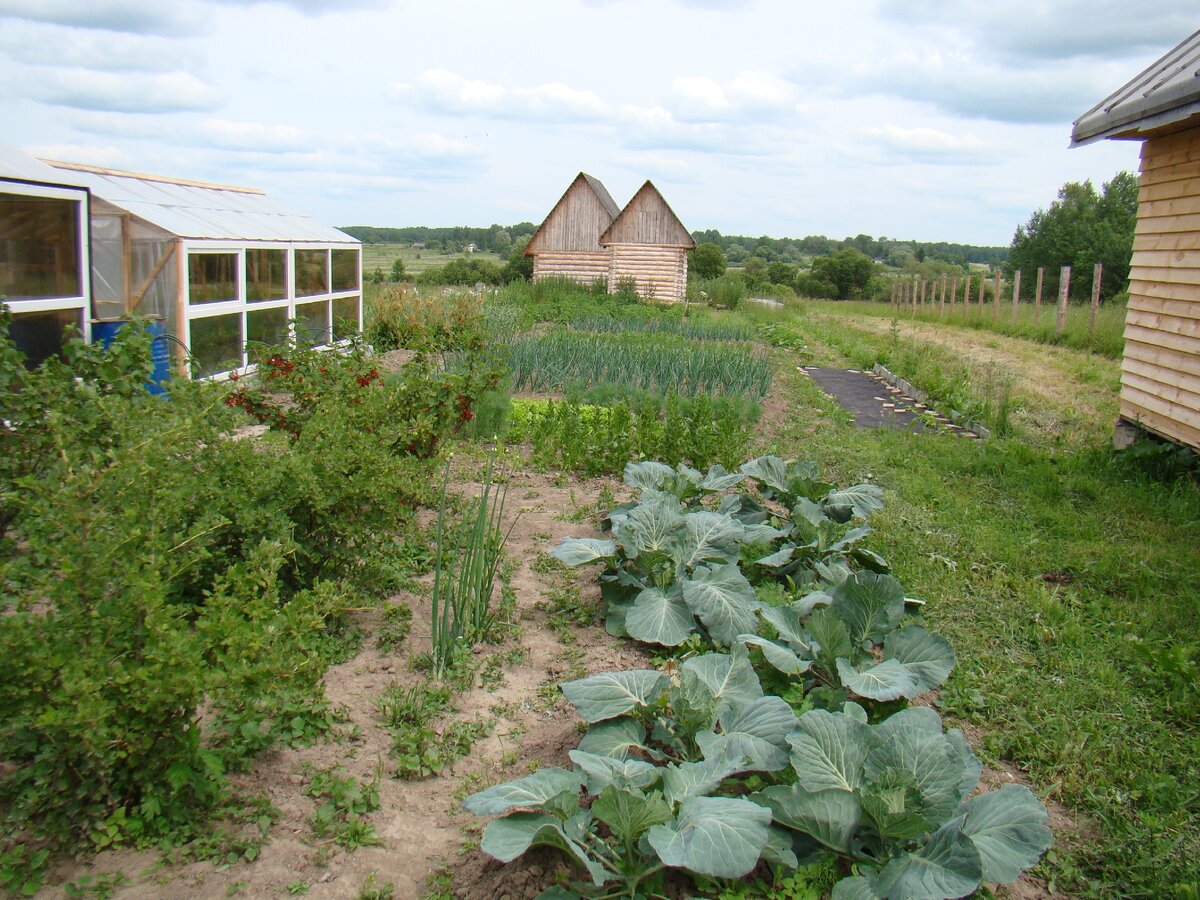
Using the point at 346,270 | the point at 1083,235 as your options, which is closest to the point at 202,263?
the point at 346,270

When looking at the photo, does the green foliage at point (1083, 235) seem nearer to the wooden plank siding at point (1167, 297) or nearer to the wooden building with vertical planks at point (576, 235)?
the wooden building with vertical planks at point (576, 235)

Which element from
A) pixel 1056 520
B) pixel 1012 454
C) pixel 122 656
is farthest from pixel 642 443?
pixel 122 656

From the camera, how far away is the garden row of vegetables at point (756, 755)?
2143 mm

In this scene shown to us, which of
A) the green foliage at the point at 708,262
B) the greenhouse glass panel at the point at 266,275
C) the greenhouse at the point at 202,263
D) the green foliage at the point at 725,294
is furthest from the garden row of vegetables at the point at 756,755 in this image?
the green foliage at the point at 708,262

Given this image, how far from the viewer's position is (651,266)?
2684cm

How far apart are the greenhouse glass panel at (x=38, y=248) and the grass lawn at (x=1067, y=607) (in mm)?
6067

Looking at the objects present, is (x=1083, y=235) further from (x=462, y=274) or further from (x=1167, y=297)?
(x=1167, y=297)

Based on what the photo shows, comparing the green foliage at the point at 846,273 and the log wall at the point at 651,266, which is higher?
the green foliage at the point at 846,273

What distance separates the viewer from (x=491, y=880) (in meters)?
2.28

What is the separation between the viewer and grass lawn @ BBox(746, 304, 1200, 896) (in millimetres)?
2729

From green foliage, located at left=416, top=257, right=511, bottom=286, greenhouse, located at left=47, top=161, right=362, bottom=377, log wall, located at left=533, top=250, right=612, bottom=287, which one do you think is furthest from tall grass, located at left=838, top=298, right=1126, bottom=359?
green foliage, located at left=416, top=257, right=511, bottom=286

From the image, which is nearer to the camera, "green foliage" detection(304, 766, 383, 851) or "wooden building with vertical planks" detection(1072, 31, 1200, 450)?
"green foliage" detection(304, 766, 383, 851)

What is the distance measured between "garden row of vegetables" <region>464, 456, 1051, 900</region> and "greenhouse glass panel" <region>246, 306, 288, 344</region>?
327 inches

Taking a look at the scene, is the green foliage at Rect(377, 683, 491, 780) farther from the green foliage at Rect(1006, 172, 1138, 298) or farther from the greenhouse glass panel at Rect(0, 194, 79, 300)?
the green foliage at Rect(1006, 172, 1138, 298)
